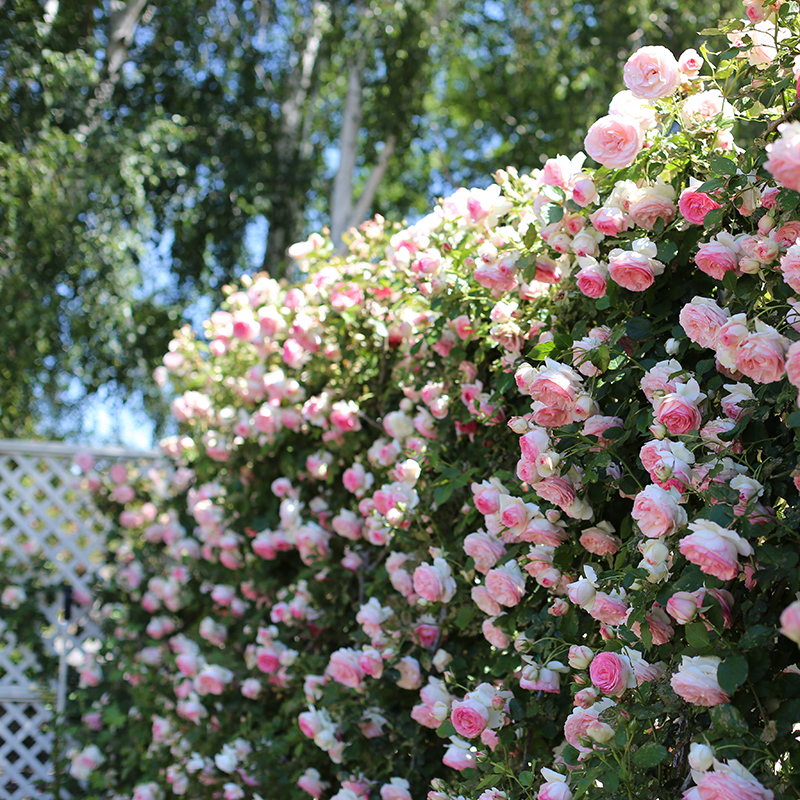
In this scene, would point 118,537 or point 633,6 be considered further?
point 633,6

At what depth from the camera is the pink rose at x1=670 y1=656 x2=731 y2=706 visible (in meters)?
0.95

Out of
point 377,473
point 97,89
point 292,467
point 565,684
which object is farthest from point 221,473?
point 97,89

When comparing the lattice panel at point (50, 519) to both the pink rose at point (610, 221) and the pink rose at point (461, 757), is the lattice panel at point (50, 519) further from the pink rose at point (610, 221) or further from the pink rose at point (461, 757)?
the pink rose at point (610, 221)

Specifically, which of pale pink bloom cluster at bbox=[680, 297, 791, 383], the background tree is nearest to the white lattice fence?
the background tree

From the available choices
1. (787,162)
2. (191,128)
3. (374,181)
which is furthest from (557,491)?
(374,181)

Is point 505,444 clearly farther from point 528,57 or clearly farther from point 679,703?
point 528,57

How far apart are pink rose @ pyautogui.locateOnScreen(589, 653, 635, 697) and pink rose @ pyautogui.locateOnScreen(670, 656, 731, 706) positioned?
0.45 feet

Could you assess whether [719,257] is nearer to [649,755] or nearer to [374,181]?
[649,755]

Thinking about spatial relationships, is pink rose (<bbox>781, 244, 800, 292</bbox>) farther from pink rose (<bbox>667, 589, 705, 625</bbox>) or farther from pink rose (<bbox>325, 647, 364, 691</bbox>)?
pink rose (<bbox>325, 647, 364, 691</bbox>)

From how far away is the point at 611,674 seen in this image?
1.11 metres

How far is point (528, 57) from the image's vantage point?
676 cm

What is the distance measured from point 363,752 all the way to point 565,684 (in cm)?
61

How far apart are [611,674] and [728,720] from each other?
0.20m

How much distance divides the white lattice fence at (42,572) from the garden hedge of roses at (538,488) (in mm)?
852
